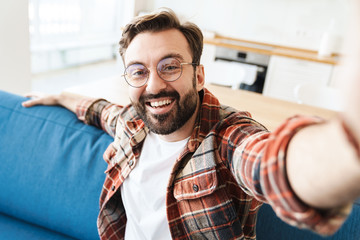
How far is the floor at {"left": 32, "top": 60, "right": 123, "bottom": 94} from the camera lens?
178 inches

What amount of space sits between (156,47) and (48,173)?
29.5 inches

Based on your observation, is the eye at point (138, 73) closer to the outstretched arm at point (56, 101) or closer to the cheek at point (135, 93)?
the cheek at point (135, 93)

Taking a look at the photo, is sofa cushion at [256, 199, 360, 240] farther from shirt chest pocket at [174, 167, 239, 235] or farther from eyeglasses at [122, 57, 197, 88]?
eyeglasses at [122, 57, 197, 88]

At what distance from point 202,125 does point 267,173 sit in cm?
45

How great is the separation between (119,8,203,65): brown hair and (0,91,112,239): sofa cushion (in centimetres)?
47

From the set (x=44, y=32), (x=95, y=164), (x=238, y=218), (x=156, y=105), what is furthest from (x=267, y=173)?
(x=44, y=32)

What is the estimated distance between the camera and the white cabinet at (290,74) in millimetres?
3818

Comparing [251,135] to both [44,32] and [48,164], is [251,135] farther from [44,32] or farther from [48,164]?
[44,32]

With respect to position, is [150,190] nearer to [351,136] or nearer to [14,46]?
[351,136]

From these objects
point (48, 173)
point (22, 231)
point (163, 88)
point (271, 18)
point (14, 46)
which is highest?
point (271, 18)

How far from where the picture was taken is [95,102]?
1.32 m

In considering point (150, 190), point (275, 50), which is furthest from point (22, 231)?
point (275, 50)

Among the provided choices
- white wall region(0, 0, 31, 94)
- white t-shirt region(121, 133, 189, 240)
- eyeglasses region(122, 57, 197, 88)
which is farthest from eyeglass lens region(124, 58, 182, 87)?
white wall region(0, 0, 31, 94)

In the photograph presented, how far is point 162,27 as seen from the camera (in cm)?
99
